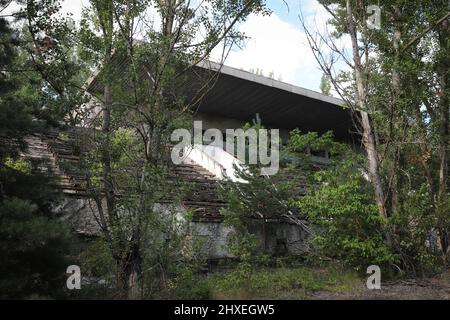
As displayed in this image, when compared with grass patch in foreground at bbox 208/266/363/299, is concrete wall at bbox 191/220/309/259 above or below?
above

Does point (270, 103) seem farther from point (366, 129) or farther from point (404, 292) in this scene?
point (404, 292)

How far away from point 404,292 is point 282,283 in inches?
86.9

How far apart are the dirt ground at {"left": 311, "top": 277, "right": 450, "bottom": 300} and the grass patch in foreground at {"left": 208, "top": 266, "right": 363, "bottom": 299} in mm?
264

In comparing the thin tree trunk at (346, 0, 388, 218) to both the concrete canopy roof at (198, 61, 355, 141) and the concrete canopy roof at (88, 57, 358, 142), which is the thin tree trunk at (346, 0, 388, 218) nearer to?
the concrete canopy roof at (88, 57, 358, 142)

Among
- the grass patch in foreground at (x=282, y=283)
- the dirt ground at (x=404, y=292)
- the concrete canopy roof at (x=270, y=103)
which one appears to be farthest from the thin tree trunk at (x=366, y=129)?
the concrete canopy roof at (x=270, y=103)

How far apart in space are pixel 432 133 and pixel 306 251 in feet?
15.0

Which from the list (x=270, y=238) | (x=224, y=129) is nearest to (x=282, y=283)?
(x=270, y=238)

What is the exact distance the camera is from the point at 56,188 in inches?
248

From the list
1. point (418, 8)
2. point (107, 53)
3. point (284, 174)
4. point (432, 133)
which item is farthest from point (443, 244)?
point (107, 53)

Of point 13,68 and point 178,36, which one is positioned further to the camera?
point 178,36

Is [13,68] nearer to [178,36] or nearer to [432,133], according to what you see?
[178,36]

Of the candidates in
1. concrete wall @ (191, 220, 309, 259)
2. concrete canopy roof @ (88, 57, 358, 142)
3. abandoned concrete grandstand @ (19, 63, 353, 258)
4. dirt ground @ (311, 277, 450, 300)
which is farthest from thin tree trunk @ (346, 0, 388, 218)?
concrete canopy roof @ (88, 57, 358, 142)

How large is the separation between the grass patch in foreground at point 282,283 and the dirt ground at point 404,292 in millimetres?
264

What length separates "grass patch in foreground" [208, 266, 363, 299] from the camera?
25.0 feet
